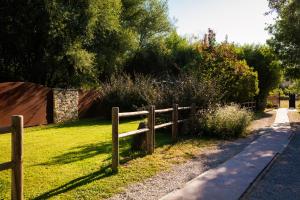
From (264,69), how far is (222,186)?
1086 inches

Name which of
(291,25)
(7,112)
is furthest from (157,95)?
(291,25)

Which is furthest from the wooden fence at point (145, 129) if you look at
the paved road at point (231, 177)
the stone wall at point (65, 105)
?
the stone wall at point (65, 105)

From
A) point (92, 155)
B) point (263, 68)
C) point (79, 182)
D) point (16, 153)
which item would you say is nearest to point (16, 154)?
point (16, 153)

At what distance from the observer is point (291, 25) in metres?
24.2

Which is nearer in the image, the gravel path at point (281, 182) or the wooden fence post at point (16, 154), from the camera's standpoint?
the wooden fence post at point (16, 154)

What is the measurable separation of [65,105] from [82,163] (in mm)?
11963

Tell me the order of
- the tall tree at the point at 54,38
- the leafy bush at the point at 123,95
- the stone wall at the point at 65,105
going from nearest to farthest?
the stone wall at the point at 65,105
the tall tree at the point at 54,38
the leafy bush at the point at 123,95

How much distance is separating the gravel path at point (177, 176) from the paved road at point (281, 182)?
1.32m

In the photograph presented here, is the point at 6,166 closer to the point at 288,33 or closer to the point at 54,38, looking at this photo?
the point at 54,38

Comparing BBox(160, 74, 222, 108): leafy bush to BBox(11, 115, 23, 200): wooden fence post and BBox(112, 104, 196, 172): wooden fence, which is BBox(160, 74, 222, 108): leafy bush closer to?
BBox(112, 104, 196, 172): wooden fence

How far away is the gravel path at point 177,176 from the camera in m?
6.62

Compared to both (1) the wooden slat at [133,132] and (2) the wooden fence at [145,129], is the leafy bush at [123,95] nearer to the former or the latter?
(2) the wooden fence at [145,129]

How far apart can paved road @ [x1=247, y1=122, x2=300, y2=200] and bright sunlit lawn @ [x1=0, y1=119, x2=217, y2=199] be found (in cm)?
222

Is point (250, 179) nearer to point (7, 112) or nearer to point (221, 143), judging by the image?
point (221, 143)
